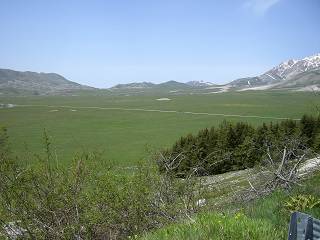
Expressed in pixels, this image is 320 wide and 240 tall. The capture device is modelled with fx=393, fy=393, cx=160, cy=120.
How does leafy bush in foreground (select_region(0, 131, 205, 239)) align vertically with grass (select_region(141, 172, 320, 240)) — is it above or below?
below

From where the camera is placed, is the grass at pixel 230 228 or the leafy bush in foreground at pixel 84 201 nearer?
the grass at pixel 230 228

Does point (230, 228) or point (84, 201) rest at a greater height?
point (230, 228)

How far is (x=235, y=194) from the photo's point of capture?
10.6 meters

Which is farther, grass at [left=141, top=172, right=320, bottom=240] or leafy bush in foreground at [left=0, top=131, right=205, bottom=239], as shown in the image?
leafy bush in foreground at [left=0, top=131, right=205, bottom=239]

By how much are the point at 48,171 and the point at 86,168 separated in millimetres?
1140

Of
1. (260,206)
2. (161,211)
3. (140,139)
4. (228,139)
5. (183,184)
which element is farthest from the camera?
(140,139)

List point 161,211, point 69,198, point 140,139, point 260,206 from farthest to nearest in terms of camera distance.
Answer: point 140,139 → point 69,198 → point 161,211 → point 260,206

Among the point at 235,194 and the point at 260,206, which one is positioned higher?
the point at 260,206

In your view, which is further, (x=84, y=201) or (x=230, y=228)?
(x=84, y=201)

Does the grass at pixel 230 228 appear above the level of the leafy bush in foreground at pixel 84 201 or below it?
above

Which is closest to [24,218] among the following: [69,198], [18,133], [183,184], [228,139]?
[69,198]

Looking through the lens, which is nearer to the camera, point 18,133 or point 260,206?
point 260,206

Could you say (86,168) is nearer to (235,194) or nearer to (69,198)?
(69,198)

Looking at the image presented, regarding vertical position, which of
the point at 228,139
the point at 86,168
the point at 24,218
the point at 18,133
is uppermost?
the point at 86,168
